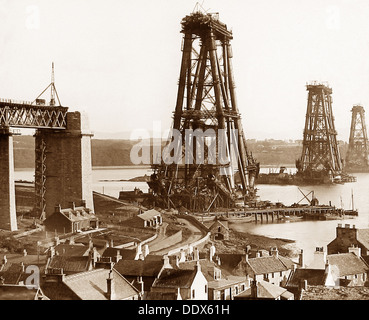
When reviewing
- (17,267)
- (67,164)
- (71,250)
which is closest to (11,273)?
(17,267)

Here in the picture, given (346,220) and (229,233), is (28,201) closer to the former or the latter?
(229,233)

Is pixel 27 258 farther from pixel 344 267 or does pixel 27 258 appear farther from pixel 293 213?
pixel 293 213

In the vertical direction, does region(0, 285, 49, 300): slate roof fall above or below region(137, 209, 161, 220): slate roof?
above

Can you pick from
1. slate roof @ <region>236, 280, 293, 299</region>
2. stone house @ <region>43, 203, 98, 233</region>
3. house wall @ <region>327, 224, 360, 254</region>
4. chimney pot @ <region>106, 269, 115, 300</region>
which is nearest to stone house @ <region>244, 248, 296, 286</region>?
slate roof @ <region>236, 280, 293, 299</region>

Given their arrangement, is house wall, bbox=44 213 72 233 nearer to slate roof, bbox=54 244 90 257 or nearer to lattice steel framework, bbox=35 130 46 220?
lattice steel framework, bbox=35 130 46 220

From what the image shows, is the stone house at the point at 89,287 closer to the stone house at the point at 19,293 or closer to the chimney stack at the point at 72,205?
the stone house at the point at 19,293
